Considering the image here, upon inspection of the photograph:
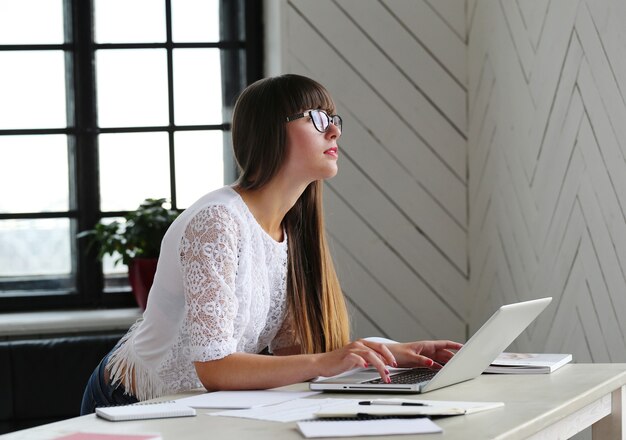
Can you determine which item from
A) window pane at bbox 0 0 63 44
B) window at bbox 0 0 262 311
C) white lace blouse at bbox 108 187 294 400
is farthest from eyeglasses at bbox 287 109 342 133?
window pane at bbox 0 0 63 44

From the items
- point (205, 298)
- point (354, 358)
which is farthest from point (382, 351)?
point (205, 298)

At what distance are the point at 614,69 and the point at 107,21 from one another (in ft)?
6.10

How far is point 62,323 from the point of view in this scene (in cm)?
312

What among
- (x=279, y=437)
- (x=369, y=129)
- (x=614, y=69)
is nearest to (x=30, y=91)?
(x=369, y=129)

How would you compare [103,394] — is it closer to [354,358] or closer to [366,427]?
[354,358]

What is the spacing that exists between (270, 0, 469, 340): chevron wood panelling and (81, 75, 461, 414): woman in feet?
3.29

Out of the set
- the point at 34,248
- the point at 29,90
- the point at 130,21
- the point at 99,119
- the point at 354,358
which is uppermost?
the point at 130,21

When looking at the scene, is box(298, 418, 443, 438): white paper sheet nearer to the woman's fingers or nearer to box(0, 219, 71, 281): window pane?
the woman's fingers

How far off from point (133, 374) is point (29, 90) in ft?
5.55

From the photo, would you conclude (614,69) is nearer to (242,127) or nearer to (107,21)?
(242,127)

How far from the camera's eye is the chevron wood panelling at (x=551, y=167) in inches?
97.6

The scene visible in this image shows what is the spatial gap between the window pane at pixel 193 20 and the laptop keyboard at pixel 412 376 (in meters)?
1.95

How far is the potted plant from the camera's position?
3166 mm

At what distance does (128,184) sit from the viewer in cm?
345
